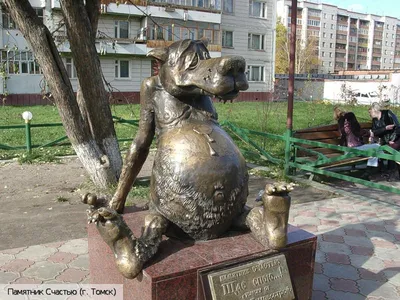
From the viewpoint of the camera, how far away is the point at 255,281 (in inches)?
101

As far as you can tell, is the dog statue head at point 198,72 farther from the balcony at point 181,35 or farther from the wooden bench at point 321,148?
the balcony at point 181,35

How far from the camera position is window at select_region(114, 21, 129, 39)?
26.7 metres

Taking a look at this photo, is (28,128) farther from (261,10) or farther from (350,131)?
Result: (261,10)

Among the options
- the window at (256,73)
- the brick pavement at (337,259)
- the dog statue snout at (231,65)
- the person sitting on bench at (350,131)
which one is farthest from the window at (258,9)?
the dog statue snout at (231,65)

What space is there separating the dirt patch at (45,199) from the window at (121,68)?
1877 centimetres

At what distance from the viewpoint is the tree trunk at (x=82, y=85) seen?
5883 mm

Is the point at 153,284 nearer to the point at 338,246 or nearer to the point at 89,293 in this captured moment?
the point at 89,293

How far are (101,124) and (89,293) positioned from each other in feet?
11.5

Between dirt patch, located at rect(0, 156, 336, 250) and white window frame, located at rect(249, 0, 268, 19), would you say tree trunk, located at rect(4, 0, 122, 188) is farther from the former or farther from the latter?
white window frame, located at rect(249, 0, 268, 19)

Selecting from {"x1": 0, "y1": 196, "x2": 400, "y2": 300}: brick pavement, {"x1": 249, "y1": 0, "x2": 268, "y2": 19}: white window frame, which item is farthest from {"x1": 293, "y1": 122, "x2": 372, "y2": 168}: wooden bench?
{"x1": 249, "y1": 0, "x2": 268, "y2": 19}: white window frame

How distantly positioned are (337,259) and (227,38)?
94.1 ft

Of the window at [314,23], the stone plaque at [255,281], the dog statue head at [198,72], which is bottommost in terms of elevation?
the stone plaque at [255,281]

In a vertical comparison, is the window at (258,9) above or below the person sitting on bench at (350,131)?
above

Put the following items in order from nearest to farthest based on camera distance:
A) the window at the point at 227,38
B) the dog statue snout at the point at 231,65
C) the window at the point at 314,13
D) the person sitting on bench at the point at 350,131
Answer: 1. the dog statue snout at the point at 231,65
2. the person sitting on bench at the point at 350,131
3. the window at the point at 227,38
4. the window at the point at 314,13
